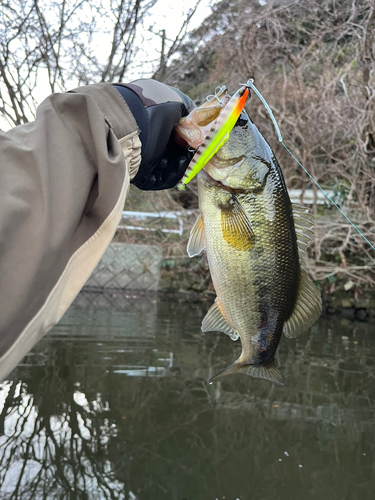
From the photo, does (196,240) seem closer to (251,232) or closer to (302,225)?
(251,232)

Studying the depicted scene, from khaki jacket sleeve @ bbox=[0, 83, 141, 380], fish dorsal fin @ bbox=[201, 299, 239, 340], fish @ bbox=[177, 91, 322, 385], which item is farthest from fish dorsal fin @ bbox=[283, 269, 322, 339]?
khaki jacket sleeve @ bbox=[0, 83, 141, 380]

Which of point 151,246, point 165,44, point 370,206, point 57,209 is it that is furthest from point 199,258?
point 57,209

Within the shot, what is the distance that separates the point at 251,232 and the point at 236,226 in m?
0.06

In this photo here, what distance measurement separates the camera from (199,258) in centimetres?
1109

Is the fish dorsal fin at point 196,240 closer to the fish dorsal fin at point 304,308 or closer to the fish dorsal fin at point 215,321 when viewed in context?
the fish dorsal fin at point 215,321

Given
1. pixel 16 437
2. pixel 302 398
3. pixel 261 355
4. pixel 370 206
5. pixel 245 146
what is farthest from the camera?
pixel 370 206

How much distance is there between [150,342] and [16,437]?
118 inches

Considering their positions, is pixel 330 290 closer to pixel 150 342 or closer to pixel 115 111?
pixel 150 342

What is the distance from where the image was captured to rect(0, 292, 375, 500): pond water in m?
2.60

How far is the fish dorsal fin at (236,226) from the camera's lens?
157cm

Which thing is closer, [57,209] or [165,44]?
[57,209]

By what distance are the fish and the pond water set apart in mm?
1402

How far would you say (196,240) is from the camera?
1766 mm

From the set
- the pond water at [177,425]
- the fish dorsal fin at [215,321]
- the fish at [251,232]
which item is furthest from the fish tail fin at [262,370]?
the pond water at [177,425]
